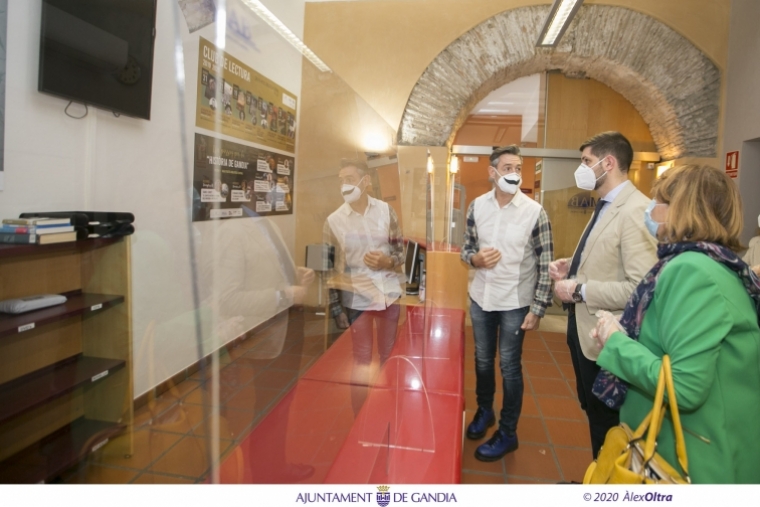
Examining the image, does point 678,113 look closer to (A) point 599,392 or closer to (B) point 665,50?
(B) point 665,50

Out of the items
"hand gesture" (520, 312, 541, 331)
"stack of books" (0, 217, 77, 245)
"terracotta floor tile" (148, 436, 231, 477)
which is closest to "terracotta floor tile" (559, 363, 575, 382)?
"hand gesture" (520, 312, 541, 331)

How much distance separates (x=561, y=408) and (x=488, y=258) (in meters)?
1.45

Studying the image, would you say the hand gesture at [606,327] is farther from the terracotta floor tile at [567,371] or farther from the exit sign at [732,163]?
the exit sign at [732,163]

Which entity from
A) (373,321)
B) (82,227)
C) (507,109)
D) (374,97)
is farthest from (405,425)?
(507,109)

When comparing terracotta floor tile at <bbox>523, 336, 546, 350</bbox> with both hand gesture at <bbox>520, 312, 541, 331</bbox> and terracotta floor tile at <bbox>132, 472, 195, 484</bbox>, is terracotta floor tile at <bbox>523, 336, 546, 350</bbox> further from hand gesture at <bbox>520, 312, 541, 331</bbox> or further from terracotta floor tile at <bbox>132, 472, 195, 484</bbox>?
terracotta floor tile at <bbox>132, 472, 195, 484</bbox>

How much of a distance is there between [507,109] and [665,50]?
5.53 feet

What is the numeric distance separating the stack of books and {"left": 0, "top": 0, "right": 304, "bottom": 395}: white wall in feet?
0.40

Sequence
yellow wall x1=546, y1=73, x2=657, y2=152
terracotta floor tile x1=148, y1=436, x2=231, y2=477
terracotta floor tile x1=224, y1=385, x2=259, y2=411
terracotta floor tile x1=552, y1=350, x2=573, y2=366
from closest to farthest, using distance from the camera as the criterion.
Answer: terracotta floor tile x1=148, y1=436, x2=231, y2=477
terracotta floor tile x1=224, y1=385, x2=259, y2=411
terracotta floor tile x1=552, y1=350, x2=573, y2=366
yellow wall x1=546, y1=73, x2=657, y2=152

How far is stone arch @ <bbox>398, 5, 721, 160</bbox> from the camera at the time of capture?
15.1 feet

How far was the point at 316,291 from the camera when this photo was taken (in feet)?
4.11

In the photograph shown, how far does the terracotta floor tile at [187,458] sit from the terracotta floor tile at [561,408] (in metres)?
2.59

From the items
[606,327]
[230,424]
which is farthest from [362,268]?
[606,327]

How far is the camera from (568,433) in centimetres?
277

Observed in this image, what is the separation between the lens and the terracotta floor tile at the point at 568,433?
2658 mm
